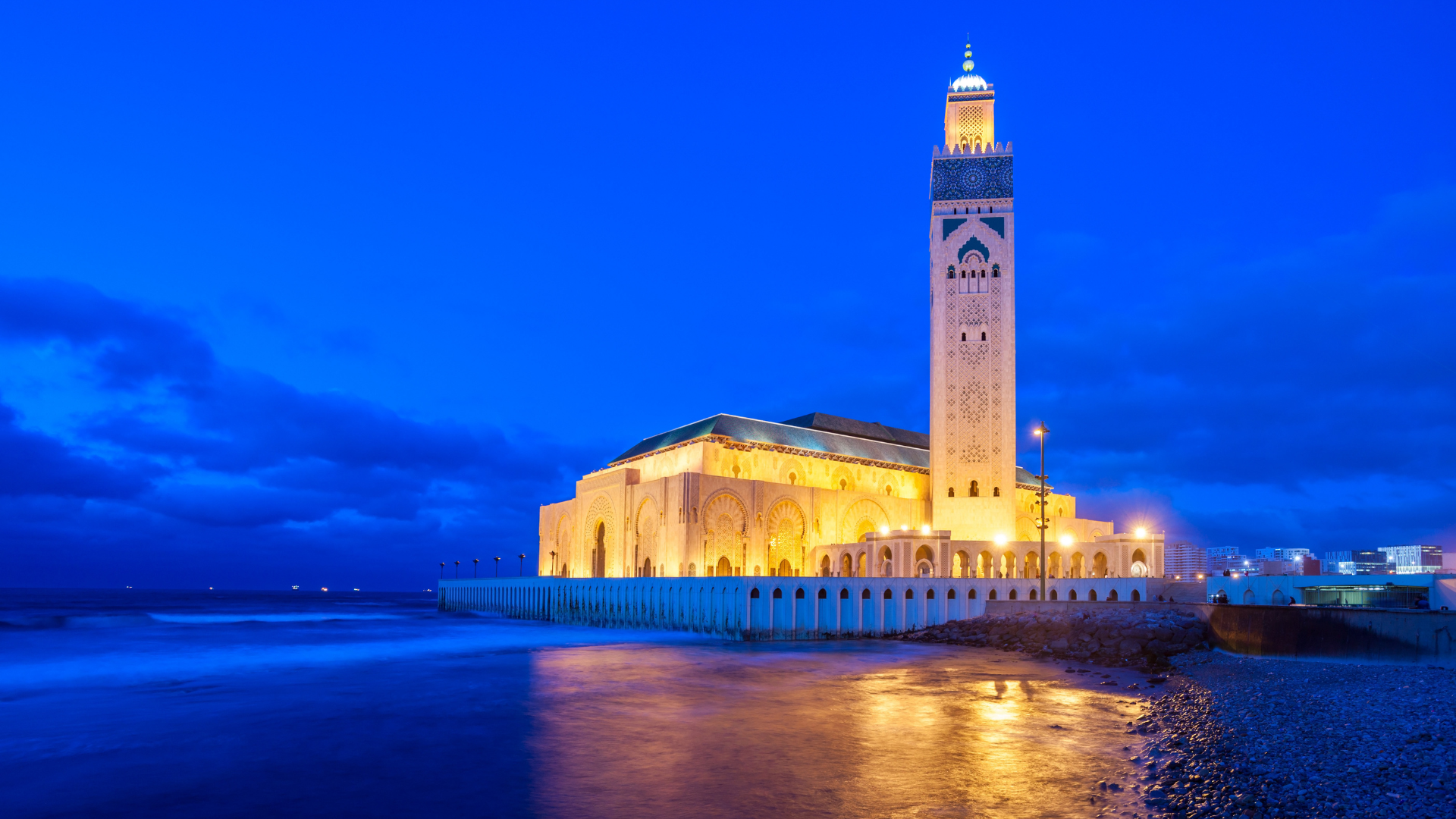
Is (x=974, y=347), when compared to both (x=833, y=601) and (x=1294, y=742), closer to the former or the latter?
(x=833, y=601)

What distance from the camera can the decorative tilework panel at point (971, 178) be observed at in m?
57.7

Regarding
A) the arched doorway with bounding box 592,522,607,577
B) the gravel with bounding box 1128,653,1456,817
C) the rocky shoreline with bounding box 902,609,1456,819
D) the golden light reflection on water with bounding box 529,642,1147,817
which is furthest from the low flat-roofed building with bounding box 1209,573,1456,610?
the arched doorway with bounding box 592,522,607,577

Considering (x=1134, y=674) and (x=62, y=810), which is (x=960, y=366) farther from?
(x=62, y=810)

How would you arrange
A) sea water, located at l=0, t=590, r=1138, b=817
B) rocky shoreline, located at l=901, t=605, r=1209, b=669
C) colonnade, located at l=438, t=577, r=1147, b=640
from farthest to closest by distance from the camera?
colonnade, located at l=438, t=577, r=1147, b=640 < rocky shoreline, located at l=901, t=605, r=1209, b=669 < sea water, located at l=0, t=590, r=1138, b=817

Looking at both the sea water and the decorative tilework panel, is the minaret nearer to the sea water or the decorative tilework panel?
the decorative tilework panel

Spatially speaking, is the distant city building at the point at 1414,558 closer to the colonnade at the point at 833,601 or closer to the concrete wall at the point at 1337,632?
the colonnade at the point at 833,601

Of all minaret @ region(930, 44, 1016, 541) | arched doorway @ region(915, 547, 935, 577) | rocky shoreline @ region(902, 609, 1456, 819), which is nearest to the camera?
rocky shoreline @ region(902, 609, 1456, 819)

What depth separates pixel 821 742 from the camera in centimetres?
1639

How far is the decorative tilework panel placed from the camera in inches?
2271

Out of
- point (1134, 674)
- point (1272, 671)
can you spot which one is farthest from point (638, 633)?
point (1272, 671)

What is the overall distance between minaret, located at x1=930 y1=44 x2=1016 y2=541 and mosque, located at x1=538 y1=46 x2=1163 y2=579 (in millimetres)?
95

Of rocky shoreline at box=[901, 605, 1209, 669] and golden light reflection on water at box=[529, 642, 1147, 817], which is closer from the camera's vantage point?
golden light reflection on water at box=[529, 642, 1147, 817]

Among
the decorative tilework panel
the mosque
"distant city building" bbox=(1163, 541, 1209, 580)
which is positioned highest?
the decorative tilework panel

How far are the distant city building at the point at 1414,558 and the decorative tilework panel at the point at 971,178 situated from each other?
115 feet
